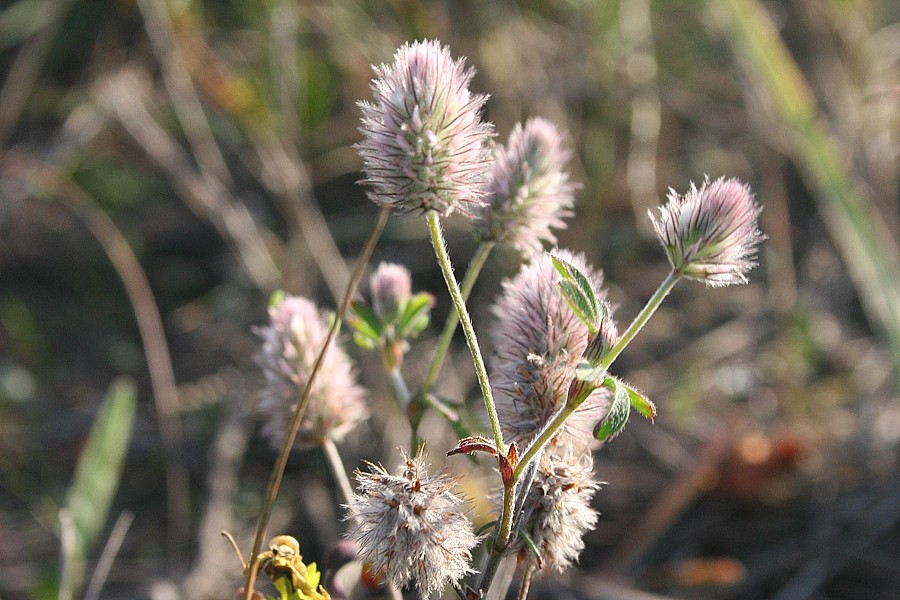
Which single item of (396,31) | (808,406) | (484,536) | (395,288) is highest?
(396,31)

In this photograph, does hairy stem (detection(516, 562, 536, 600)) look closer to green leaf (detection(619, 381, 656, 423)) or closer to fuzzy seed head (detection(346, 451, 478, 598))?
fuzzy seed head (detection(346, 451, 478, 598))

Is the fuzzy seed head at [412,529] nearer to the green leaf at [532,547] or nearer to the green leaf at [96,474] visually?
the green leaf at [532,547]

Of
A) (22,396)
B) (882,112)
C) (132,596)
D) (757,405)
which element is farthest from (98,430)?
(882,112)

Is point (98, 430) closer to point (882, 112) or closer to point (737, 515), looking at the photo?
point (737, 515)

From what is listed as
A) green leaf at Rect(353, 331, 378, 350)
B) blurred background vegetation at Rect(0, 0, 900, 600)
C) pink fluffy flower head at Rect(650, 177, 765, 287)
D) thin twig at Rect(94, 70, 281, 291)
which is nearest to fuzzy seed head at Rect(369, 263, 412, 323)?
green leaf at Rect(353, 331, 378, 350)

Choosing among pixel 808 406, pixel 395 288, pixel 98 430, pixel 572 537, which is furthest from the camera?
pixel 808 406

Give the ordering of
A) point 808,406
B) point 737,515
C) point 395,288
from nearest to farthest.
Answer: point 395,288 → point 737,515 → point 808,406

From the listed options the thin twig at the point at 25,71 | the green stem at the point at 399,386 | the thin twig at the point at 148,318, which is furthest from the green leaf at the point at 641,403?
the thin twig at the point at 25,71

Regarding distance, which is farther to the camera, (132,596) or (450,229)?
(450,229)
